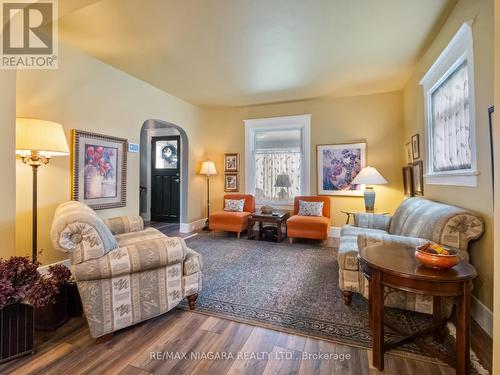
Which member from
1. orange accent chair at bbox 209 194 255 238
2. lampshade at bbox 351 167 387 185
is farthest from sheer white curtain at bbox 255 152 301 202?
lampshade at bbox 351 167 387 185

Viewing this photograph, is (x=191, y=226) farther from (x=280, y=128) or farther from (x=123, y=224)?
(x=280, y=128)

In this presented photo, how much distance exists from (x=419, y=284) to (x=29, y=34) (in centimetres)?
375

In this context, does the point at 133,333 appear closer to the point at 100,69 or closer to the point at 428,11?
the point at 100,69

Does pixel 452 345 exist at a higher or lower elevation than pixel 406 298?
lower

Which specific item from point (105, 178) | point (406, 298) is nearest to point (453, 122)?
point (406, 298)

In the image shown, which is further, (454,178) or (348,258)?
(454,178)

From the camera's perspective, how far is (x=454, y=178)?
2260mm

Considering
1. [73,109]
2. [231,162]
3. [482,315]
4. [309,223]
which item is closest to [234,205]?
[231,162]

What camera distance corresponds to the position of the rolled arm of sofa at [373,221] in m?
3.18

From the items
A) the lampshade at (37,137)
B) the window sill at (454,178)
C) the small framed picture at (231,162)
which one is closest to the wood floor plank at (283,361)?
the window sill at (454,178)

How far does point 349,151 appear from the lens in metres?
4.61

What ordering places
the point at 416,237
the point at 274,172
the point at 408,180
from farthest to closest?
the point at 274,172 < the point at 408,180 < the point at 416,237

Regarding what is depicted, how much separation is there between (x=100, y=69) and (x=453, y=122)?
13.9ft

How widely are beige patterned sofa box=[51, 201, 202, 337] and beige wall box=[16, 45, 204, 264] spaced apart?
127 cm
